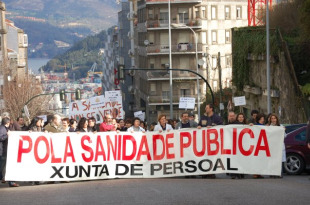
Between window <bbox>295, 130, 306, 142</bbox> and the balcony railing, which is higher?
the balcony railing

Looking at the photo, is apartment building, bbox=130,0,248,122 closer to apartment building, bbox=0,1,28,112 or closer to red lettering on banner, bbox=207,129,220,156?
apartment building, bbox=0,1,28,112

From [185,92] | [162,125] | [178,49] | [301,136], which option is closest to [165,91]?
[185,92]

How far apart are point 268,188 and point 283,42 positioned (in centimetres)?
2600

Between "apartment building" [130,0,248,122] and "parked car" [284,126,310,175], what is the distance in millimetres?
60765

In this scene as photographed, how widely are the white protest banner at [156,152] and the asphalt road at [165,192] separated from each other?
0.41m

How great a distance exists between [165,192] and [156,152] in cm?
405

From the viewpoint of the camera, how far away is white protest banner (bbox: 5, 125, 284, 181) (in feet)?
66.7

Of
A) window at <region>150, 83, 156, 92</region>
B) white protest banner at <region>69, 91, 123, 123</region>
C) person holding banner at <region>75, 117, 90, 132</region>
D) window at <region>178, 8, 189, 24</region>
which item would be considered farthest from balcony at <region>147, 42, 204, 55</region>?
person holding banner at <region>75, 117, 90, 132</region>

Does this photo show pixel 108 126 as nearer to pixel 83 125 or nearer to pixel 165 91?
pixel 83 125

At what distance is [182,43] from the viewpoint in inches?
3374

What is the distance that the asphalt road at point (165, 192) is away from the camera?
605 inches

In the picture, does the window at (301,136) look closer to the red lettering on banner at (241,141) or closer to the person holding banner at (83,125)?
the red lettering on banner at (241,141)

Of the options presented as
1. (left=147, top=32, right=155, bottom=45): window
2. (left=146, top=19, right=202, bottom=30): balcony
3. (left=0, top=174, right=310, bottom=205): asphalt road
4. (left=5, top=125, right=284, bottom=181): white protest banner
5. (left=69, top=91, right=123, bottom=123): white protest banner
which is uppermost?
(left=146, top=19, right=202, bottom=30): balcony

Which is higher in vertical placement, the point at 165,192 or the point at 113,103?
the point at 113,103
